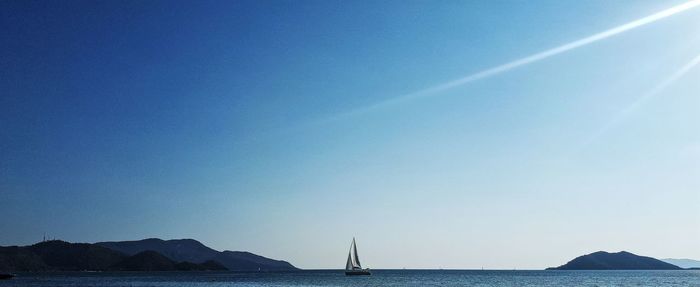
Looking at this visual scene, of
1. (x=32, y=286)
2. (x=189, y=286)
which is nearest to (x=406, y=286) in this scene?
(x=189, y=286)

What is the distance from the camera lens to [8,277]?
15150 cm

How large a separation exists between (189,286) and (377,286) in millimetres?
42409

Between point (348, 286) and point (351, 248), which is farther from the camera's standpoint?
point (351, 248)

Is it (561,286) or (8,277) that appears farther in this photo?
(8,277)

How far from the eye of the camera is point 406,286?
12425 cm

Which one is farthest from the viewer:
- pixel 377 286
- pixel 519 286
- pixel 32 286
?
pixel 519 286

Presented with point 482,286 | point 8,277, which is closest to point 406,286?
point 482,286

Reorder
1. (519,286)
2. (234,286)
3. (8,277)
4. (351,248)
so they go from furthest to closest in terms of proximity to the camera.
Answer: (351,248) < (8,277) < (519,286) < (234,286)

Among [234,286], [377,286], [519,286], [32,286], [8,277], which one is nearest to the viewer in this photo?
[32,286]

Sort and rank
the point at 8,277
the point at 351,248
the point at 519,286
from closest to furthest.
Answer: the point at 519,286
the point at 8,277
the point at 351,248

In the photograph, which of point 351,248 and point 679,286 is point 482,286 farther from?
point 351,248

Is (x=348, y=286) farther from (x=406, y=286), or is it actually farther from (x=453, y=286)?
(x=453, y=286)

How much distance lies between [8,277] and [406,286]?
370ft

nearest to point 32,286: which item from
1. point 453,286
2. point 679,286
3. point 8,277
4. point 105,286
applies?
point 105,286
